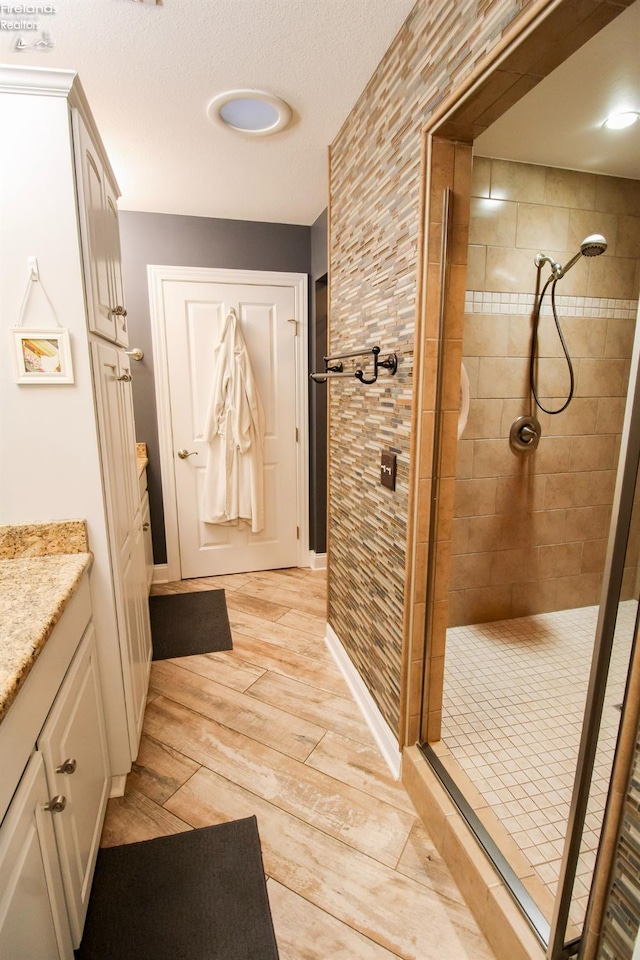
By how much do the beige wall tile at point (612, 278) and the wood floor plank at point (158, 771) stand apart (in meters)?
2.73

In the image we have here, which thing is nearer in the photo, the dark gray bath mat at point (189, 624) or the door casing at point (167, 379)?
the dark gray bath mat at point (189, 624)

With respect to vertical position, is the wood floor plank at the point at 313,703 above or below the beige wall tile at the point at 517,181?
below

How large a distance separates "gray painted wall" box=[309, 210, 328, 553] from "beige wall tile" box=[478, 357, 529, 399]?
1177 mm

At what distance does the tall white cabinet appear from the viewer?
45.3 inches

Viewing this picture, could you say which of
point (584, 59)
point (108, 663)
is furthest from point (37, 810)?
point (584, 59)

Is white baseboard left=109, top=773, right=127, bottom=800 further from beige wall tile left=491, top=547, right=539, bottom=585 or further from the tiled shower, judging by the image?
beige wall tile left=491, top=547, right=539, bottom=585

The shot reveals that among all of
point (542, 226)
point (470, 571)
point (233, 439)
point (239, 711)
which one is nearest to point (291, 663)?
point (239, 711)

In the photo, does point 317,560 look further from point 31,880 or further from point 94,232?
point 31,880

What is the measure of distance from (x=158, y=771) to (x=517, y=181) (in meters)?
2.86

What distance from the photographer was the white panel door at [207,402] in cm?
303

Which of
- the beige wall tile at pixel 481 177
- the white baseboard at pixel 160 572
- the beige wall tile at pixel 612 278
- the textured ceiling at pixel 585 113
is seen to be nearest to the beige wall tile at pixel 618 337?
the beige wall tile at pixel 612 278

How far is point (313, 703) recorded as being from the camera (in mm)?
2035

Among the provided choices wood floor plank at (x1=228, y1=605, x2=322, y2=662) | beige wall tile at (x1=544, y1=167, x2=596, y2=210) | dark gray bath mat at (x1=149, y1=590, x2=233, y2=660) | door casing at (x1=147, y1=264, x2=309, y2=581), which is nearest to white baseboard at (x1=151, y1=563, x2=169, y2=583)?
door casing at (x1=147, y1=264, x2=309, y2=581)

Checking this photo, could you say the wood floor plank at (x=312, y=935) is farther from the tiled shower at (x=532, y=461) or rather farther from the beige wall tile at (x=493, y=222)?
the beige wall tile at (x=493, y=222)
